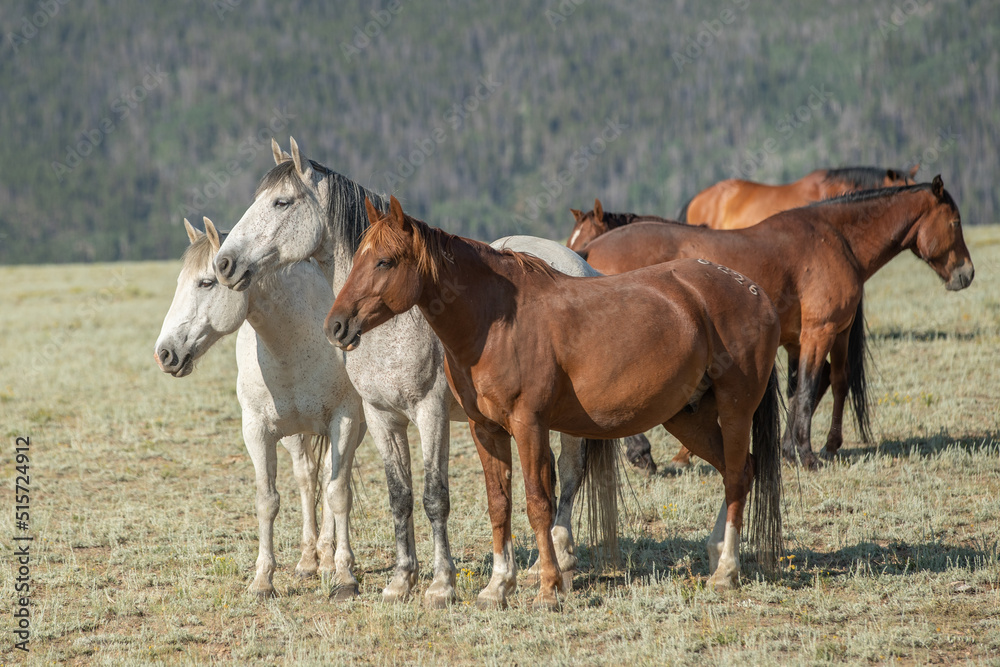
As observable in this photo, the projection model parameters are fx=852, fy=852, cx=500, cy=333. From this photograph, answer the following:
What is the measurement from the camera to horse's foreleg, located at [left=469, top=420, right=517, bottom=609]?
4.93 meters

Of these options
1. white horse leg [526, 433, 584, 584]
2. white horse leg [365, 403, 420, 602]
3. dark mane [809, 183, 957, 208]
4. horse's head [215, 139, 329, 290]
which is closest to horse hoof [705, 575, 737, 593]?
white horse leg [526, 433, 584, 584]

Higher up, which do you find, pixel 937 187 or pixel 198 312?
pixel 937 187

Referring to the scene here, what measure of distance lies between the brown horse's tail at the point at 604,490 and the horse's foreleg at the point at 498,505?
2.65ft

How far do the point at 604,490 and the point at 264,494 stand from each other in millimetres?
2232

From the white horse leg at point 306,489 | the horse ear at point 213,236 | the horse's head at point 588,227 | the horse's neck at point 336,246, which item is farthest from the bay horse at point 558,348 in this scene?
the horse's head at point 588,227

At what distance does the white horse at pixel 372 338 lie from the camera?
5000 mm

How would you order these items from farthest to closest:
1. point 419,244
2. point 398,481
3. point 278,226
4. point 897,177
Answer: point 897,177 < point 398,481 < point 278,226 < point 419,244

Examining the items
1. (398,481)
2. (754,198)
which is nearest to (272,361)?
(398,481)

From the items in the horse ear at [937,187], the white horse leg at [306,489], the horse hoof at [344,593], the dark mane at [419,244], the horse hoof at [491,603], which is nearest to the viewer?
the dark mane at [419,244]

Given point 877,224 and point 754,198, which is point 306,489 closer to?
point 877,224

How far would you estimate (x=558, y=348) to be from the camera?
468 cm

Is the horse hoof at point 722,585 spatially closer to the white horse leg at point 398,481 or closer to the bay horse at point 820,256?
the white horse leg at point 398,481

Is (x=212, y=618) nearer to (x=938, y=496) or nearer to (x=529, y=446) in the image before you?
(x=529, y=446)

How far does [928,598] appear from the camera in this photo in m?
4.90
